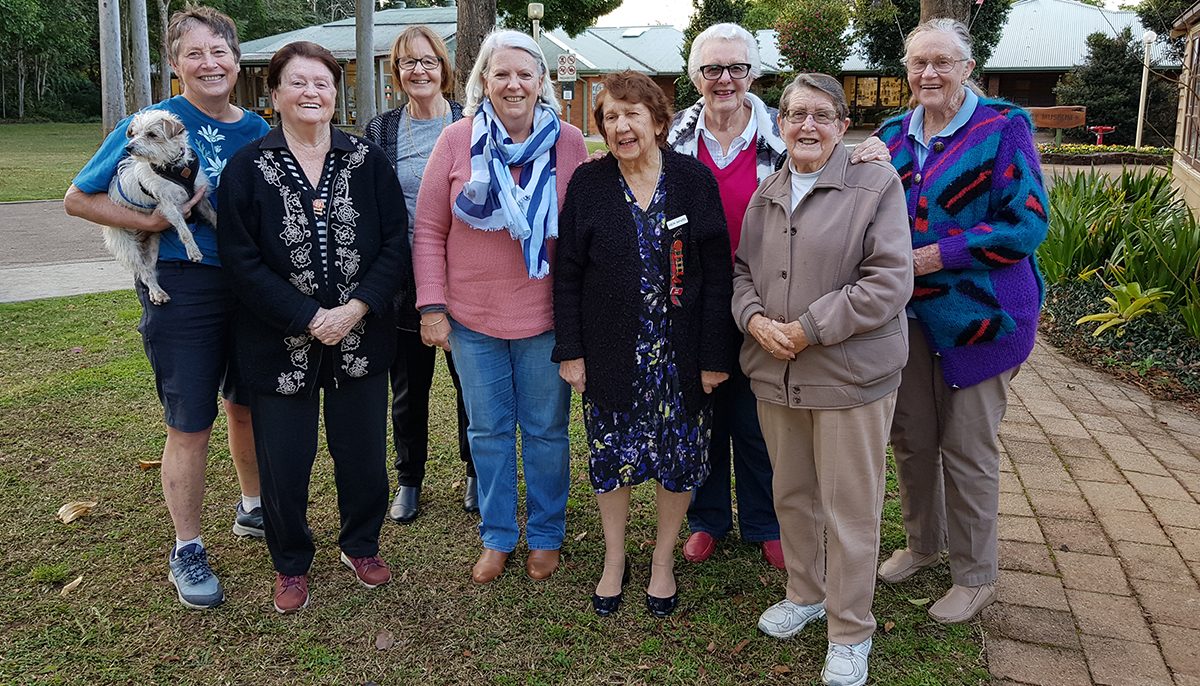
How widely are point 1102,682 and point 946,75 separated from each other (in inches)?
83.2

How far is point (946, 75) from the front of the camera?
9.82 ft

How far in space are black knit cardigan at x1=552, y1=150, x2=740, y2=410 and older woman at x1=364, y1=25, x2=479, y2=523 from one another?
782mm

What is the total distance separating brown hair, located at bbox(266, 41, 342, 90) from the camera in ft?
10.2

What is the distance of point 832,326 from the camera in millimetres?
2691

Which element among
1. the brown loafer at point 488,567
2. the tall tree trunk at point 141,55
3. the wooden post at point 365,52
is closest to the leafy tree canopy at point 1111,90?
the wooden post at point 365,52

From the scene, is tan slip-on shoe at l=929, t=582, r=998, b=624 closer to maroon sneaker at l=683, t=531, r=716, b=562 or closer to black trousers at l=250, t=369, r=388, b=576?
maroon sneaker at l=683, t=531, r=716, b=562

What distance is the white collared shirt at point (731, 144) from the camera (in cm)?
342

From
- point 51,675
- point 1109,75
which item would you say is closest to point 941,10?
point 51,675

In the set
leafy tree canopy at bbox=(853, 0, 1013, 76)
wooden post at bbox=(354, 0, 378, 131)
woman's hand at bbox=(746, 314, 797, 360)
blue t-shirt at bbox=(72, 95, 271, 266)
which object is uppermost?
leafy tree canopy at bbox=(853, 0, 1013, 76)

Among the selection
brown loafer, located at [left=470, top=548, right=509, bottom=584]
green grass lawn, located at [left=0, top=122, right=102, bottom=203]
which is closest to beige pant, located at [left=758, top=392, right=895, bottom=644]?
brown loafer, located at [left=470, top=548, right=509, bottom=584]

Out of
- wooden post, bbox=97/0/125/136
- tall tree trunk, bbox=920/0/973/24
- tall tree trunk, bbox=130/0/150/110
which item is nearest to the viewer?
tall tree trunk, bbox=920/0/973/24

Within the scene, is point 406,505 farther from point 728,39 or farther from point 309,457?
point 728,39

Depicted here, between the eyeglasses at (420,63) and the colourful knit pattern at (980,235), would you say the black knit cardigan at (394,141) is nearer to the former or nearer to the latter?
the eyeglasses at (420,63)

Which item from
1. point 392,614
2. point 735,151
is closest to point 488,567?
point 392,614
